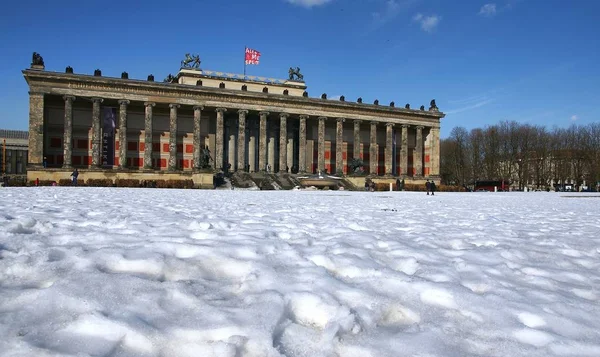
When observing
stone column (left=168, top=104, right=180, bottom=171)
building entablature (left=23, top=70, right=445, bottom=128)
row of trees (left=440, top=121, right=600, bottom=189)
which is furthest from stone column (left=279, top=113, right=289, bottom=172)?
row of trees (left=440, top=121, right=600, bottom=189)

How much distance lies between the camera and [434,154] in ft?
214

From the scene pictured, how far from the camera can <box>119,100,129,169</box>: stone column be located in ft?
161

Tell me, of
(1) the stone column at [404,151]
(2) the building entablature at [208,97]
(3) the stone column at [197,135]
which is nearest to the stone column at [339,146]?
(2) the building entablature at [208,97]

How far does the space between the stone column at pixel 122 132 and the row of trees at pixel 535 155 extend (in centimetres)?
5898

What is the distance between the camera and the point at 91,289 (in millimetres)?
2797

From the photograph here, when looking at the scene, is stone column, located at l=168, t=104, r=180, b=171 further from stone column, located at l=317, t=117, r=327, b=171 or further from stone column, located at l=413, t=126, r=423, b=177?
stone column, located at l=413, t=126, r=423, b=177

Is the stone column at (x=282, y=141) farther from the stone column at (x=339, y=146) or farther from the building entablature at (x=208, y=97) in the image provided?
the stone column at (x=339, y=146)

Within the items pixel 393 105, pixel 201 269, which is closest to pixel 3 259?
pixel 201 269

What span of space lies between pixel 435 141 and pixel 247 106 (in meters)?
30.4

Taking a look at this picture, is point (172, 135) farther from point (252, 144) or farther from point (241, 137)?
point (252, 144)

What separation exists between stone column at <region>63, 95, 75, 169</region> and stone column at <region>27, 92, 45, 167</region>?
7.42 ft

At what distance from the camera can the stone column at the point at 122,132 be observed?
161ft

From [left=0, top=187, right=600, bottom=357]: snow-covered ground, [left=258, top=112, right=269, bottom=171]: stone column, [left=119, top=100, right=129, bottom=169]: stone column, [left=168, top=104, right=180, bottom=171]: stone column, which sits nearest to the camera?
[left=0, top=187, right=600, bottom=357]: snow-covered ground

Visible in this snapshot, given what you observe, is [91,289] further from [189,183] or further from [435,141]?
[435,141]
